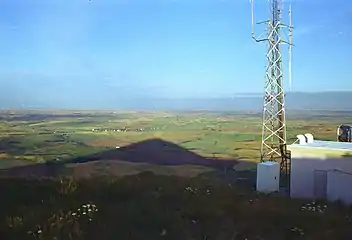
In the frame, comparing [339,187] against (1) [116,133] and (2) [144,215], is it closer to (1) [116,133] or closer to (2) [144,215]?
(2) [144,215]

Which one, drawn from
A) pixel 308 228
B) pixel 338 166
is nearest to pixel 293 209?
pixel 308 228

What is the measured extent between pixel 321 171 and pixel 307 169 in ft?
1.33

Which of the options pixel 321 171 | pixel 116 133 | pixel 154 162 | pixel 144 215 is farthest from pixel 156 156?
pixel 144 215

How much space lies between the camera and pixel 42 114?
25891 mm

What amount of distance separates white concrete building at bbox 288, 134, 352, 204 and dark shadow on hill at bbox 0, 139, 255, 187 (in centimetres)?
258

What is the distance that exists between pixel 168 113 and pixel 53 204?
29.2 m

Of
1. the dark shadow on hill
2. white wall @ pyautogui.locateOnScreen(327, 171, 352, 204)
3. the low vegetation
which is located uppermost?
the low vegetation

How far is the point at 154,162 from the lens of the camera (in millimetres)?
18844

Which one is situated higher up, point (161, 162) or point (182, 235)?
point (182, 235)

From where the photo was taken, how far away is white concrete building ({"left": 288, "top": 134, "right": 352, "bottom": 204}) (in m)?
10.0

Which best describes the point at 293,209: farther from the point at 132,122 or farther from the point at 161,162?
the point at 132,122

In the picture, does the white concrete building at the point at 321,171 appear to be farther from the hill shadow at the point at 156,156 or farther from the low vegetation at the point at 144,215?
the hill shadow at the point at 156,156

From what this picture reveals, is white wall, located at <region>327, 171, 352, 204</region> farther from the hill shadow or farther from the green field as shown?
the hill shadow

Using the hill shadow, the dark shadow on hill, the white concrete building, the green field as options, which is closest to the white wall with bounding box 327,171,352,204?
the white concrete building
